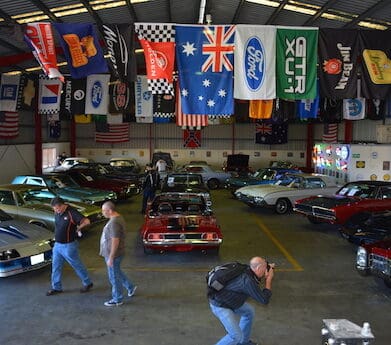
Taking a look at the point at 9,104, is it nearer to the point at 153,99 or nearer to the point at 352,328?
the point at 153,99

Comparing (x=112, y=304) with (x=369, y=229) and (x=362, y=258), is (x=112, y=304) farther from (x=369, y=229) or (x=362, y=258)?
(x=369, y=229)

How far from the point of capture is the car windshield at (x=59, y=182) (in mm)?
14078

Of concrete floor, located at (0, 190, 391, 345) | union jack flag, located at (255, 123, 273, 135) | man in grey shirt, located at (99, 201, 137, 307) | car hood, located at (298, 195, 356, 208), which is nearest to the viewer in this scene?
concrete floor, located at (0, 190, 391, 345)

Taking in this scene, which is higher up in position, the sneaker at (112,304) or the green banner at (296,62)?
the green banner at (296,62)

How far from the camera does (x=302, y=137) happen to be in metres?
32.0

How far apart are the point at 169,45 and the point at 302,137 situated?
23329 millimetres

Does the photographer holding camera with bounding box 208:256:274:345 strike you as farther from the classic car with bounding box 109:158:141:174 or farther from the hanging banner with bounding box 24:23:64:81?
the classic car with bounding box 109:158:141:174

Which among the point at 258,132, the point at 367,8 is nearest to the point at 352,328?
the point at 367,8

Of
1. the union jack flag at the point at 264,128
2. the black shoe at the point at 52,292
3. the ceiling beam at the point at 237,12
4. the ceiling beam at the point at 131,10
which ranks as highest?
the ceiling beam at the point at 237,12

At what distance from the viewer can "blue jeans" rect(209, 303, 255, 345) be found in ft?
14.8

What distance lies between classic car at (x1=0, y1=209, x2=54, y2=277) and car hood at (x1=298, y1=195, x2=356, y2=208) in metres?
7.05

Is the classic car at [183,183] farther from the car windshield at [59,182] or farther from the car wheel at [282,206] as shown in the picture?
the car windshield at [59,182]

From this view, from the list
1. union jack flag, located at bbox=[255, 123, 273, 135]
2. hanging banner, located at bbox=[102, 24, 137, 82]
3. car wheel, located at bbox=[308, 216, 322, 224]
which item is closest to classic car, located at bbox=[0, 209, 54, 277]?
hanging banner, located at bbox=[102, 24, 137, 82]

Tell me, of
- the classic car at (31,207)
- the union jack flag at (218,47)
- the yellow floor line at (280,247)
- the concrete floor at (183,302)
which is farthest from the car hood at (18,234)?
the union jack flag at (218,47)
